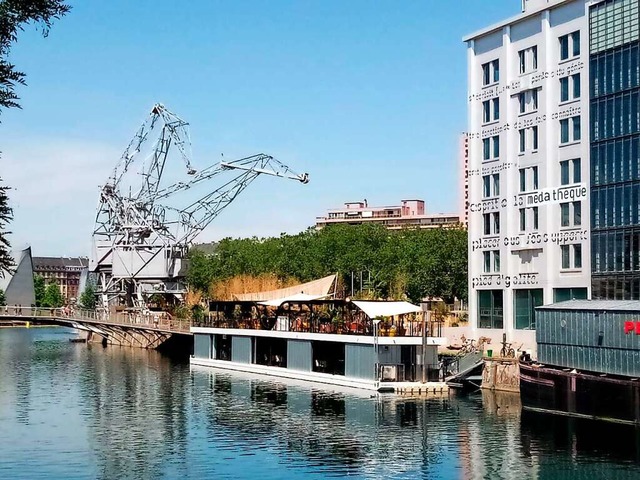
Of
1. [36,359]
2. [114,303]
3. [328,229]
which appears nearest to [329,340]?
[36,359]

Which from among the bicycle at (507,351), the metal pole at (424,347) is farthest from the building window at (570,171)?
the metal pole at (424,347)

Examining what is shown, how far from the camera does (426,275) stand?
13000cm

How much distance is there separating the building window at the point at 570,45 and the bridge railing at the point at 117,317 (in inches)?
2060

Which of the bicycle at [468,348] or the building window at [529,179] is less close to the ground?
the building window at [529,179]

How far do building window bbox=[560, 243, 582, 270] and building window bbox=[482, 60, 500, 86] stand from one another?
17041 millimetres

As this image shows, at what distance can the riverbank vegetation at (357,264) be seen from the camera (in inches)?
5153

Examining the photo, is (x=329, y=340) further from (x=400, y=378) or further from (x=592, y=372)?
(x=592, y=372)

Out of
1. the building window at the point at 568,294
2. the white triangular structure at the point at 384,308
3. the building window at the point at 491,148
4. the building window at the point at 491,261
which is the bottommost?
the white triangular structure at the point at 384,308

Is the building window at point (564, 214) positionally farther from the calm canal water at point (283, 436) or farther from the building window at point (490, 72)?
the calm canal water at point (283, 436)

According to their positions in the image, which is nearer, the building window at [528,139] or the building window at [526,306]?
the building window at [526,306]

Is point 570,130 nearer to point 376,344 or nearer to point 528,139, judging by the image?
point 528,139

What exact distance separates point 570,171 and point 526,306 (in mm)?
11840

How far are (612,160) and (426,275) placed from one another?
5675cm

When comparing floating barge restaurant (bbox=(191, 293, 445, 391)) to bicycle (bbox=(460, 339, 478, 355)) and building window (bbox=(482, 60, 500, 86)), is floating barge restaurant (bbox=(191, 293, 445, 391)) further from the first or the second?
building window (bbox=(482, 60, 500, 86))
